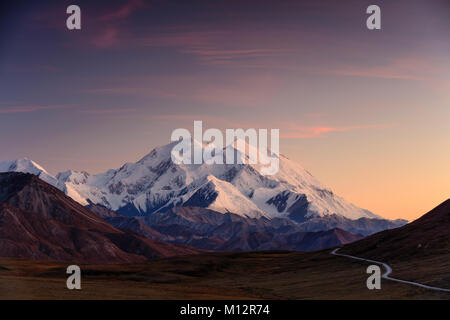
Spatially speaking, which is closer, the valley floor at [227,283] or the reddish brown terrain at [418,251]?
the valley floor at [227,283]

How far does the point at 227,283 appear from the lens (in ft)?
506

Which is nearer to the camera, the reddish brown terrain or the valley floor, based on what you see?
the valley floor

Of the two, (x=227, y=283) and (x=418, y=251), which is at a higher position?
(x=418, y=251)

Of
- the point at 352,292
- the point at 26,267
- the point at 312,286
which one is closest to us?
the point at 352,292

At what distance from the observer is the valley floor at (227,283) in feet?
296

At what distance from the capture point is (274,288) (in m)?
128

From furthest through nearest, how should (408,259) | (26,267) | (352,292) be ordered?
1. (26,267)
2. (408,259)
3. (352,292)

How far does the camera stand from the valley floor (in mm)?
90250

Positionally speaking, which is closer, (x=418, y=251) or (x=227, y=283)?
(x=227, y=283)
